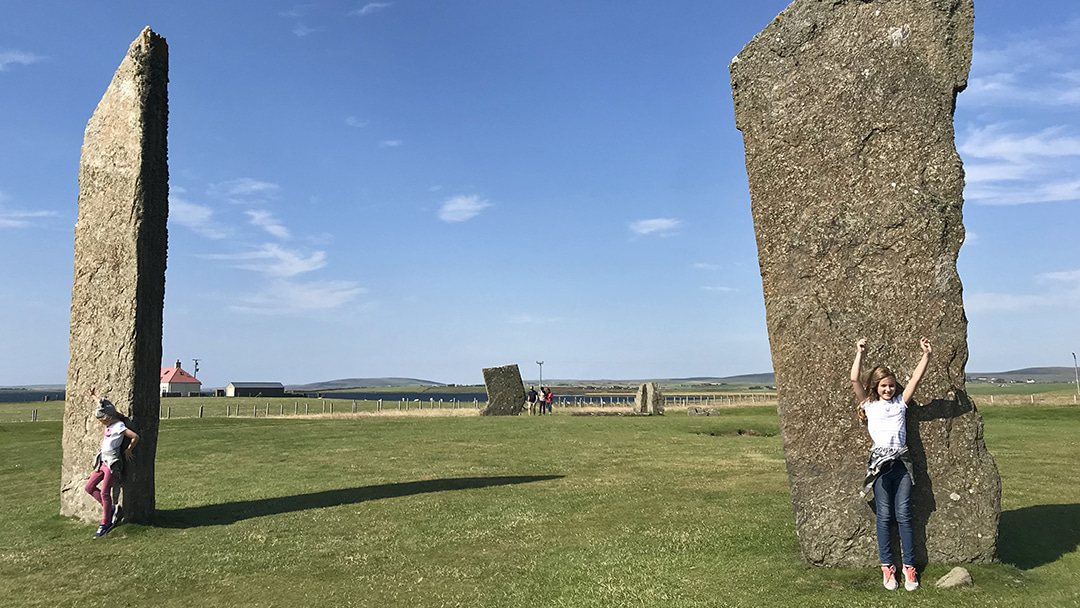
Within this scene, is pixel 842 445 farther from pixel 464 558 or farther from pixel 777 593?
pixel 464 558

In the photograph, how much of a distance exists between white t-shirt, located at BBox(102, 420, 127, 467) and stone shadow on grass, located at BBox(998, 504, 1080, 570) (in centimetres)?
1008

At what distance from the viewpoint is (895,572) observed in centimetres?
576

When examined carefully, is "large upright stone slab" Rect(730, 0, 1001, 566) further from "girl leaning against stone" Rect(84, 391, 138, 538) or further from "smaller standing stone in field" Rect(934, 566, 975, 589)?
"girl leaning against stone" Rect(84, 391, 138, 538)

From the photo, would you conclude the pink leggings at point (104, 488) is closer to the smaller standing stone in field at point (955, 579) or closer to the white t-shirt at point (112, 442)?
the white t-shirt at point (112, 442)

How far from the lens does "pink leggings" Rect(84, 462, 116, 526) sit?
870 cm

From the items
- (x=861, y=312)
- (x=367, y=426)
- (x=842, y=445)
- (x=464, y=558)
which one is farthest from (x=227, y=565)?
(x=367, y=426)

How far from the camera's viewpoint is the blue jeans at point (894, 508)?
570 centimetres

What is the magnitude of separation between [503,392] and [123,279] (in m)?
24.8

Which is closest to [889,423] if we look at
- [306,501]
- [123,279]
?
[306,501]

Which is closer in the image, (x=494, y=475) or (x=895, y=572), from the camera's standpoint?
(x=895, y=572)

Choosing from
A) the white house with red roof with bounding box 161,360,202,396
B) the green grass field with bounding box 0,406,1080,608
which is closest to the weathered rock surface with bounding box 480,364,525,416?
the green grass field with bounding box 0,406,1080,608

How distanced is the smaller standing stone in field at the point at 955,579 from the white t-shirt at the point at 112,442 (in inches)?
369

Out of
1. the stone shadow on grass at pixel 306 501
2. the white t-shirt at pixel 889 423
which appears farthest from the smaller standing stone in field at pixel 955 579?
the stone shadow on grass at pixel 306 501

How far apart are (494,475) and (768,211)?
322 inches
